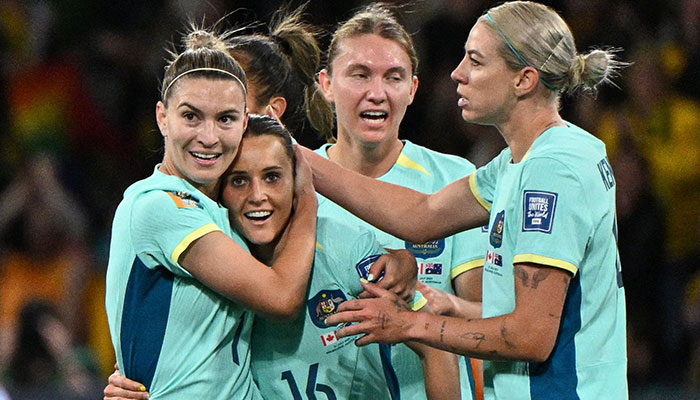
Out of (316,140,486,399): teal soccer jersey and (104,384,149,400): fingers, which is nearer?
(104,384,149,400): fingers

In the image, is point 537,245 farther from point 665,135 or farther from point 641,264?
point 665,135

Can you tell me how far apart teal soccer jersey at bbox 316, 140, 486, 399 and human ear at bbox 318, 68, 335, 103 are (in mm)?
265

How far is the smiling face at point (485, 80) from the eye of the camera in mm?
3123

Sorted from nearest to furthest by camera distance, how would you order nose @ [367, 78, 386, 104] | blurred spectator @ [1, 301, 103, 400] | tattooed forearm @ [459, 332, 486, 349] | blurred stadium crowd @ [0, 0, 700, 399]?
tattooed forearm @ [459, 332, 486, 349], nose @ [367, 78, 386, 104], blurred stadium crowd @ [0, 0, 700, 399], blurred spectator @ [1, 301, 103, 400]

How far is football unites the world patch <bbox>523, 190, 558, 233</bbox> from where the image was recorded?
2.79 metres

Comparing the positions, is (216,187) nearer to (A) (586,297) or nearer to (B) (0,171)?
(A) (586,297)

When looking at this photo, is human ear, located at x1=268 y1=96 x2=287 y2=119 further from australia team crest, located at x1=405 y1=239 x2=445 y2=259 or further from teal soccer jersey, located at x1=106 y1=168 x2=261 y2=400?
teal soccer jersey, located at x1=106 y1=168 x2=261 y2=400

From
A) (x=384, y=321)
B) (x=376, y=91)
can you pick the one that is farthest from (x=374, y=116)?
(x=384, y=321)

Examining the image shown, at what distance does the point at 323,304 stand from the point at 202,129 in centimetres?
69

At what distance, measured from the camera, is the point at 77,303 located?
23.8 ft

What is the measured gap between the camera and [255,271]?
2.97 meters

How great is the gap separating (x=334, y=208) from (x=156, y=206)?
1.10 m

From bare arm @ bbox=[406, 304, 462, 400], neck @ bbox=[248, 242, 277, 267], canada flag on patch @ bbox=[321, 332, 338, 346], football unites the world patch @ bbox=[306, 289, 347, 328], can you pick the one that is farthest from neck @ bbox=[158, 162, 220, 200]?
bare arm @ bbox=[406, 304, 462, 400]

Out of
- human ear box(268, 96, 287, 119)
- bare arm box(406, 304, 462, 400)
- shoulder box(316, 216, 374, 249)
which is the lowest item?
bare arm box(406, 304, 462, 400)
